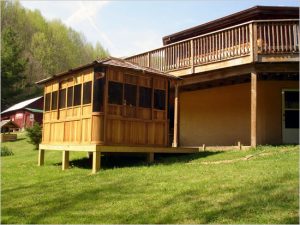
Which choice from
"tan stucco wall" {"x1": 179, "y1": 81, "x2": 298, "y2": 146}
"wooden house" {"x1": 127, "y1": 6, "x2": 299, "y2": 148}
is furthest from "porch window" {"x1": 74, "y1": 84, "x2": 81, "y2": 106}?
"tan stucco wall" {"x1": 179, "y1": 81, "x2": 298, "y2": 146}

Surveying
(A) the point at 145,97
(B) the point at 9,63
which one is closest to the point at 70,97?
(A) the point at 145,97

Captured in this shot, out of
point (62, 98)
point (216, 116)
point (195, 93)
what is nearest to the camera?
point (62, 98)

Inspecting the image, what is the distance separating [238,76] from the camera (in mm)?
15883

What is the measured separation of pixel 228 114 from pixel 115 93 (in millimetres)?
7301

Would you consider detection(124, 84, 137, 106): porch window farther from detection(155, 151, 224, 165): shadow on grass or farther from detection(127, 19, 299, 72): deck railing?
detection(127, 19, 299, 72): deck railing

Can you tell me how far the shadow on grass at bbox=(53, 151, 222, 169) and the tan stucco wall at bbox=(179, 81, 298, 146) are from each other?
3.66 m

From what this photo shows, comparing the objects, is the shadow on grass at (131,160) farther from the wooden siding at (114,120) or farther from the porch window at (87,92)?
the porch window at (87,92)

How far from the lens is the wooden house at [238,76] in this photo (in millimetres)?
13961

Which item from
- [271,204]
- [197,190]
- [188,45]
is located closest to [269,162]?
[197,190]

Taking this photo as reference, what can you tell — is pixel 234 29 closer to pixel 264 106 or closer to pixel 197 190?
pixel 264 106

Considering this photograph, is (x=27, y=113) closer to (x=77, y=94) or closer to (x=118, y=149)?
(x=77, y=94)

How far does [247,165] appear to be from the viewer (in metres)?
10.7

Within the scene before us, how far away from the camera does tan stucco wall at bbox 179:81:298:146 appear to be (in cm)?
1705

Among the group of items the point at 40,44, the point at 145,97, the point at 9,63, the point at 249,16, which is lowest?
the point at 145,97
